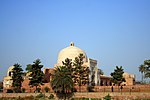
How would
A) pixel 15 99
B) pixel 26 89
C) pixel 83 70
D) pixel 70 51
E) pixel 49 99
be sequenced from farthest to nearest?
pixel 70 51
pixel 26 89
pixel 83 70
pixel 15 99
pixel 49 99

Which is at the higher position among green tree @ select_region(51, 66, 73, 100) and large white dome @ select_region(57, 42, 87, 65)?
large white dome @ select_region(57, 42, 87, 65)

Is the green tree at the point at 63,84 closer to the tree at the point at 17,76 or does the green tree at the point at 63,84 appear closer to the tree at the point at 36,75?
the tree at the point at 36,75

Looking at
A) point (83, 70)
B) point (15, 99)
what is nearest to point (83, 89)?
point (83, 70)

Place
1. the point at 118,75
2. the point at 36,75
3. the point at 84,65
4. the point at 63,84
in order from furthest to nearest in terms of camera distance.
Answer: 1. the point at 84,65
2. the point at 36,75
3. the point at 118,75
4. the point at 63,84

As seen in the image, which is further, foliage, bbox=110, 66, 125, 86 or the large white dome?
the large white dome

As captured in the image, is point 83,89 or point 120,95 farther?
point 83,89

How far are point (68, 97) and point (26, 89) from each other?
16137mm

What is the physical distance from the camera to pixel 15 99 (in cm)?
3841

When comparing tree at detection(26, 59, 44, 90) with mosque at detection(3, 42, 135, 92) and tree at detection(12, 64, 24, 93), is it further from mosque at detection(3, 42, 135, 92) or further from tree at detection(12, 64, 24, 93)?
mosque at detection(3, 42, 135, 92)

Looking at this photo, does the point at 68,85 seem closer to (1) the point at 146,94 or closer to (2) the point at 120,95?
(2) the point at 120,95

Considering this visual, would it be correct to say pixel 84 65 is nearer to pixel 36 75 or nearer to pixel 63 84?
pixel 36 75

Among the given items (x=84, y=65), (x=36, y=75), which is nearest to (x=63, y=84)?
(x=36, y=75)

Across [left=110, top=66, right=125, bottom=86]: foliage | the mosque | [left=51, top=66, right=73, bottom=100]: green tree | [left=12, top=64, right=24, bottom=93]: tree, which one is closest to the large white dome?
the mosque

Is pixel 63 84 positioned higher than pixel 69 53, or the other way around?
pixel 69 53
